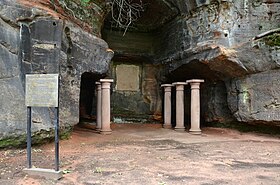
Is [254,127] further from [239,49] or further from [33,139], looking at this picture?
[33,139]

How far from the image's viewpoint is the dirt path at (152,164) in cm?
409

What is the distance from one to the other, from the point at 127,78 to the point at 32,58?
29.9ft

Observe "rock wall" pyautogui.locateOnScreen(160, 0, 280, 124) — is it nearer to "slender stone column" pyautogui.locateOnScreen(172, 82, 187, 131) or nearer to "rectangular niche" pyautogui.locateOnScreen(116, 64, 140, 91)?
"slender stone column" pyautogui.locateOnScreen(172, 82, 187, 131)

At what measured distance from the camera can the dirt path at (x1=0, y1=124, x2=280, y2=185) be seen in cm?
409

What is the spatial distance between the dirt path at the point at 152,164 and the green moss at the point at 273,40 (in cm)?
337

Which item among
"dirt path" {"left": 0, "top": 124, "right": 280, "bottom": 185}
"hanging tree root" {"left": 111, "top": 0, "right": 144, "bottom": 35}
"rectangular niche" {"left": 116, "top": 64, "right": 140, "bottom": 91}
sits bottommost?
"dirt path" {"left": 0, "top": 124, "right": 280, "bottom": 185}

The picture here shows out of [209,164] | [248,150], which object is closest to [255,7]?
[248,150]

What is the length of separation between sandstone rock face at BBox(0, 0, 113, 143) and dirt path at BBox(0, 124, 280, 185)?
697 mm

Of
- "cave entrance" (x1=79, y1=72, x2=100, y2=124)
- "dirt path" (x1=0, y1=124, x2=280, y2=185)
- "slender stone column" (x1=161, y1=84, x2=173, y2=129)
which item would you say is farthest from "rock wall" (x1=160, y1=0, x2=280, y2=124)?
"cave entrance" (x1=79, y1=72, x2=100, y2=124)

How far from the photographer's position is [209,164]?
5168 millimetres

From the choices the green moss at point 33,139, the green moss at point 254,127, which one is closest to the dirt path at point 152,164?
the green moss at point 33,139

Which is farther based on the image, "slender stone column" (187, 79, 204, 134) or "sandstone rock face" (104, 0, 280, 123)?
"slender stone column" (187, 79, 204, 134)

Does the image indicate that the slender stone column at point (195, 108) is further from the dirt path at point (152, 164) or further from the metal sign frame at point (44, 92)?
the metal sign frame at point (44, 92)

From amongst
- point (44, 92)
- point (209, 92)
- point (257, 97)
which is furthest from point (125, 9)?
point (44, 92)
